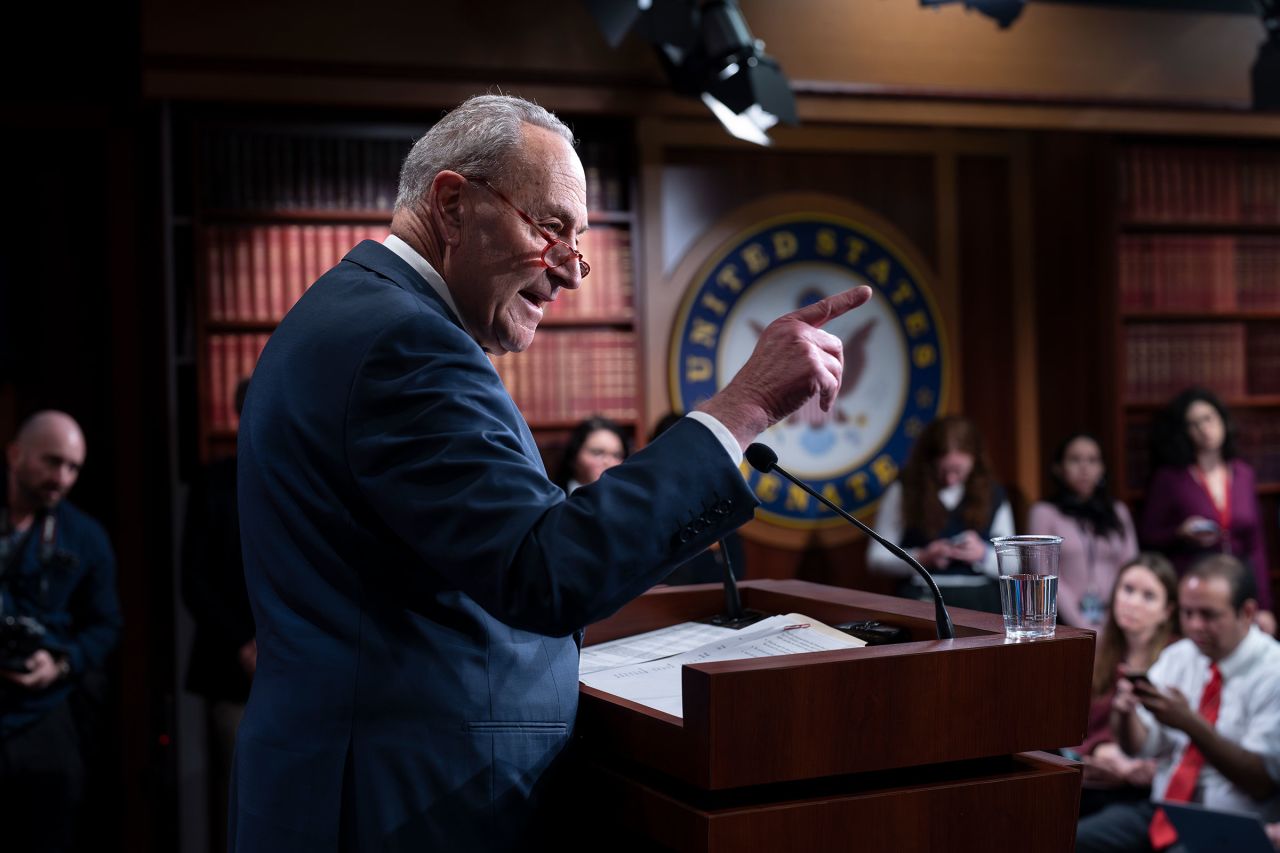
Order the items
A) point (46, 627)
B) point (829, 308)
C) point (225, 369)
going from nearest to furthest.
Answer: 1. point (829, 308)
2. point (46, 627)
3. point (225, 369)

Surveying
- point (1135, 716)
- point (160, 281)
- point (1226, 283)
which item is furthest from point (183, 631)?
point (1226, 283)

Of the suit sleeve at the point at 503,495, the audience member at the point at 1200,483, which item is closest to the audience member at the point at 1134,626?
the audience member at the point at 1200,483

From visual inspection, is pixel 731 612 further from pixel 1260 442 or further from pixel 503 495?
pixel 1260 442

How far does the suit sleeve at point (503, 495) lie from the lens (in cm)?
113

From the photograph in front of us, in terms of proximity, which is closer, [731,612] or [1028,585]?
[1028,585]

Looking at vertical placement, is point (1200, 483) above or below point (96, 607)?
above

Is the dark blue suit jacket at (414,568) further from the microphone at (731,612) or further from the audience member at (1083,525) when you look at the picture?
the audience member at (1083,525)

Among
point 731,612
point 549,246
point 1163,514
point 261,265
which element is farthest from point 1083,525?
point 549,246

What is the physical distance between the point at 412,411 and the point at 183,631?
3686 millimetres

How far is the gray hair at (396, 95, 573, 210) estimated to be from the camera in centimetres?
138

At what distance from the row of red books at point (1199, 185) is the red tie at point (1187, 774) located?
2.87 metres

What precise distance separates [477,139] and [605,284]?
→ 3.67 m

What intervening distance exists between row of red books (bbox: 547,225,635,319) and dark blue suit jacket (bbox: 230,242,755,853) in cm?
366

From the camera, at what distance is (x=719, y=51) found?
4.35m
